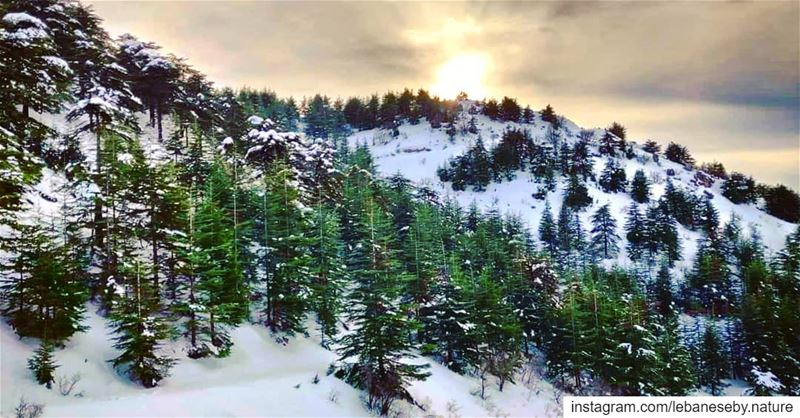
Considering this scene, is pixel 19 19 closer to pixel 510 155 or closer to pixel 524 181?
pixel 524 181

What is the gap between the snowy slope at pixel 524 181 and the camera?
106625mm

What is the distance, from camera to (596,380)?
37625 mm

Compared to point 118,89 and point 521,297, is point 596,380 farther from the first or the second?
point 118,89

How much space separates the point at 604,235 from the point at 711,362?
1641 inches

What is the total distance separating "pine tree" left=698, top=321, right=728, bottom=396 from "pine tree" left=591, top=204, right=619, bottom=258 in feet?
123

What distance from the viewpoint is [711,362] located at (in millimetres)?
54500

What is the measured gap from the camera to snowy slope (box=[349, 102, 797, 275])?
107 metres

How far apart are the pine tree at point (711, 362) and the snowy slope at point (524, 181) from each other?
35.3 m

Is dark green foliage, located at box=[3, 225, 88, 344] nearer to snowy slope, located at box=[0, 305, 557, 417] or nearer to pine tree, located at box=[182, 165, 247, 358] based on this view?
snowy slope, located at box=[0, 305, 557, 417]

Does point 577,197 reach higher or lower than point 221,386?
higher

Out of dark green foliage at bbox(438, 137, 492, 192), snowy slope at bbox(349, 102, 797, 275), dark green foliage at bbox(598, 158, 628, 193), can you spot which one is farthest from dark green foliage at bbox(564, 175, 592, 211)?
dark green foliage at bbox(438, 137, 492, 192)

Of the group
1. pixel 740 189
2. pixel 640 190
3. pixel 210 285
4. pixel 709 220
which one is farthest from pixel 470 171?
pixel 210 285

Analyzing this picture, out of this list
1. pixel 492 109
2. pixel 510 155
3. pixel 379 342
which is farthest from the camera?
pixel 492 109

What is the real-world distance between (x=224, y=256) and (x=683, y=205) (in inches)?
4429
